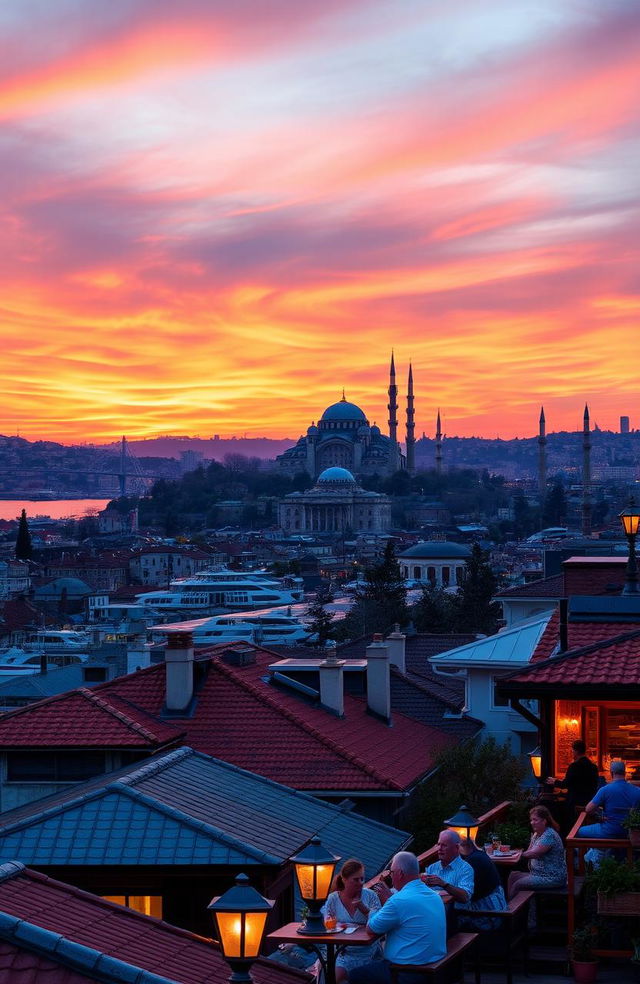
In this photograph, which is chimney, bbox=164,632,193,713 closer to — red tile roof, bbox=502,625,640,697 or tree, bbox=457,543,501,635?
red tile roof, bbox=502,625,640,697

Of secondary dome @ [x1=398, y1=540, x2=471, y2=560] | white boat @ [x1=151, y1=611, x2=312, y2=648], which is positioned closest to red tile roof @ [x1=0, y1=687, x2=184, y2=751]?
white boat @ [x1=151, y1=611, x2=312, y2=648]

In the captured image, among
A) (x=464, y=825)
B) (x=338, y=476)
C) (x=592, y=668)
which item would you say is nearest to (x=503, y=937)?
(x=464, y=825)

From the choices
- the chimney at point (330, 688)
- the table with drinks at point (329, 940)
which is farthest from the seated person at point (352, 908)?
the chimney at point (330, 688)

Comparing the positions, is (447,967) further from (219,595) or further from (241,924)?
(219,595)

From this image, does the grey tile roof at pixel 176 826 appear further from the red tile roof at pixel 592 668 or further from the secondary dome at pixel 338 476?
the secondary dome at pixel 338 476

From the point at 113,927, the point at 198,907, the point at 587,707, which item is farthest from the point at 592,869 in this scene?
the point at 198,907

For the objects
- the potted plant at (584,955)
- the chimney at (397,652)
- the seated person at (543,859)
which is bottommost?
the chimney at (397,652)
